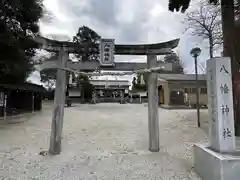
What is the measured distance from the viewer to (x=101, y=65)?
24.1 ft

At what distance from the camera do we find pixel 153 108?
7.40 meters

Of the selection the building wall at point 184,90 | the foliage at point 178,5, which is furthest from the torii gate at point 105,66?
the building wall at point 184,90

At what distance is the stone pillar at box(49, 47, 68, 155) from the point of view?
7094 mm

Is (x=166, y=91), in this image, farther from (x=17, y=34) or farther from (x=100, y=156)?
(x=100, y=156)

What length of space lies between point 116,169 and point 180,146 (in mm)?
2835

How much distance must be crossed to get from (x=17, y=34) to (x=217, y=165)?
474 inches

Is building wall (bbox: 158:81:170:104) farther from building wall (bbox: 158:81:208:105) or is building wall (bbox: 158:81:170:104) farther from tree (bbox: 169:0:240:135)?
tree (bbox: 169:0:240:135)

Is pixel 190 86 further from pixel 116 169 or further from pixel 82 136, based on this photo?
pixel 116 169

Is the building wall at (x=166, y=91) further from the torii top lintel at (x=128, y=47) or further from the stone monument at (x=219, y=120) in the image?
the stone monument at (x=219, y=120)

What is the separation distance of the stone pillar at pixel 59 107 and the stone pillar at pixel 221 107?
4.16 meters

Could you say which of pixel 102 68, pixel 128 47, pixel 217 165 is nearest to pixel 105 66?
pixel 102 68

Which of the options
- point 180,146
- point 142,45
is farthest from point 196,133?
point 142,45

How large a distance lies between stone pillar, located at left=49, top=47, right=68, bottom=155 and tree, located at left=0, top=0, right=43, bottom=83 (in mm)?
5723

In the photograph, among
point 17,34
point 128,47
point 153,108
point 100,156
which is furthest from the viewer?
point 17,34
